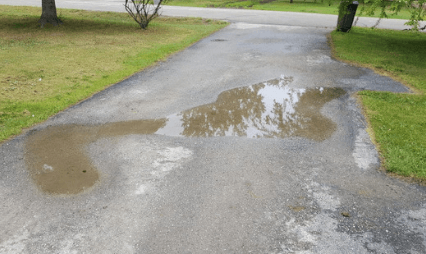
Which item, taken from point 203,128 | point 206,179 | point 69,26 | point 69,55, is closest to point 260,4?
point 69,26

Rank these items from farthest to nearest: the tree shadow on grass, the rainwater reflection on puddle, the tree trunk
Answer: the tree trunk, the tree shadow on grass, the rainwater reflection on puddle

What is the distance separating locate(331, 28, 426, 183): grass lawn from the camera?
5414 mm

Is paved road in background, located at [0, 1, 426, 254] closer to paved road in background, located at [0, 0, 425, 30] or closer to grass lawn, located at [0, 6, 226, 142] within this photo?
grass lawn, located at [0, 6, 226, 142]

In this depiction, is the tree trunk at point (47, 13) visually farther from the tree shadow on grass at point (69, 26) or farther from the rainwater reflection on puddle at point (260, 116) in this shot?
the rainwater reflection on puddle at point (260, 116)

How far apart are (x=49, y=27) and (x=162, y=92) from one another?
11.4 meters

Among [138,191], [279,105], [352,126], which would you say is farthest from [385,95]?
[138,191]

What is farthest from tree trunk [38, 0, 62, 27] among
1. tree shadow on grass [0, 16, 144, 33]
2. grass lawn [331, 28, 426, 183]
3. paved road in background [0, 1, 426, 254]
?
grass lawn [331, 28, 426, 183]

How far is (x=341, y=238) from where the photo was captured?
3721mm

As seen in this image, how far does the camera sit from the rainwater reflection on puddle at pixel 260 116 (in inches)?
248

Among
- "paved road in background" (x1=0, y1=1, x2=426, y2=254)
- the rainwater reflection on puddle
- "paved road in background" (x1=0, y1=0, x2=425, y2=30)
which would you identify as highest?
"paved road in background" (x1=0, y1=0, x2=425, y2=30)

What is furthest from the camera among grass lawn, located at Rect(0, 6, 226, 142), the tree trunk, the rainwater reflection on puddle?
the tree trunk

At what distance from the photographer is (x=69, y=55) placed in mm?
11648

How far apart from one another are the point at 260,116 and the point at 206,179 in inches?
107

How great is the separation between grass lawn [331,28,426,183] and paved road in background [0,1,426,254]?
0.34 m
